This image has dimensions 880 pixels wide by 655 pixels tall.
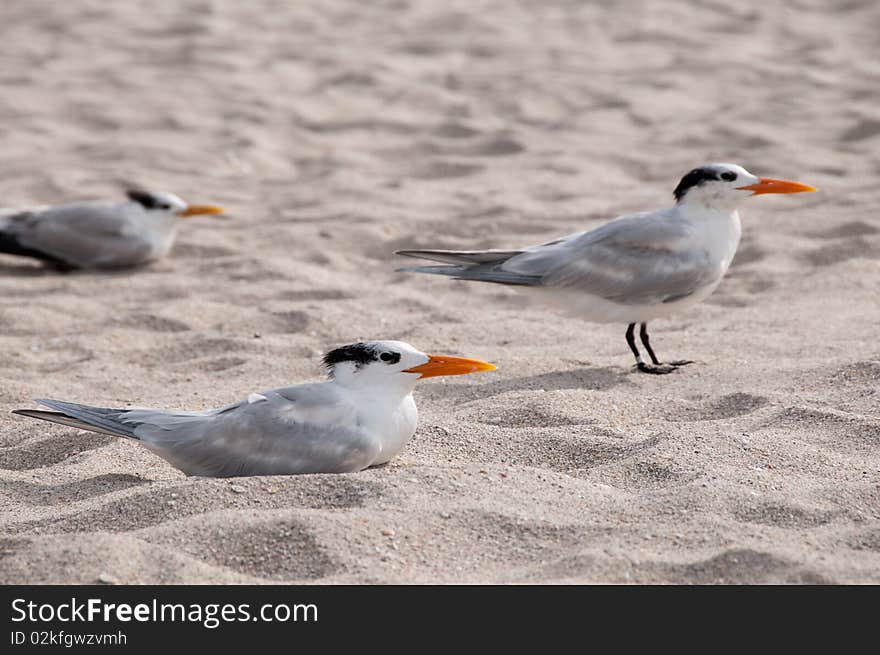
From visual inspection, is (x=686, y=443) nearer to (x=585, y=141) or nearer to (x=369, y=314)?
(x=369, y=314)

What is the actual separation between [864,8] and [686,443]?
7970 millimetres

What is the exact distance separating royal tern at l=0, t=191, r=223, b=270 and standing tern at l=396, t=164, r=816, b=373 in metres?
1.86

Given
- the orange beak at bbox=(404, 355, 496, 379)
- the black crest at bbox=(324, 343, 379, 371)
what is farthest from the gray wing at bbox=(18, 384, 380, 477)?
the orange beak at bbox=(404, 355, 496, 379)

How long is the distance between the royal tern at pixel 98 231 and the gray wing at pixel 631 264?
2.08 meters

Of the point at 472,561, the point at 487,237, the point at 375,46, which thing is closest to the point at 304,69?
the point at 375,46

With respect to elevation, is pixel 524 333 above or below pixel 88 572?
below

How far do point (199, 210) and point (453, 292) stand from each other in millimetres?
1438

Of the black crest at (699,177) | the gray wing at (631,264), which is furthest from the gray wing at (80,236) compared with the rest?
the black crest at (699,177)

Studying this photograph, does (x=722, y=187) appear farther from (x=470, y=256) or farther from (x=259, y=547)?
(x=259, y=547)

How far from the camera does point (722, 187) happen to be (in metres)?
5.00

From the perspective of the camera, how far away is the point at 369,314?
17.9ft

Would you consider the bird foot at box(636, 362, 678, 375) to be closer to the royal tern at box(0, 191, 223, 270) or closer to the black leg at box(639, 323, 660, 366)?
the black leg at box(639, 323, 660, 366)

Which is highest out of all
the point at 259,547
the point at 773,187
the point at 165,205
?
the point at 773,187

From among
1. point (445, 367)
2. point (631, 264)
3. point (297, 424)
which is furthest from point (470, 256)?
point (297, 424)
